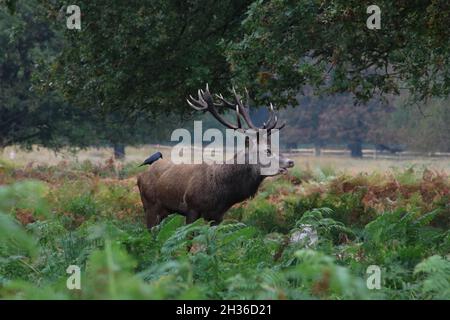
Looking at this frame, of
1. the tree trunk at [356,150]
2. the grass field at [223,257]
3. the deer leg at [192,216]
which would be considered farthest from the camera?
the tree trunk at [356,150]

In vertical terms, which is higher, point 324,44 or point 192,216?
point 324,44

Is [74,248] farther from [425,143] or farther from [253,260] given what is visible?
[425,143]

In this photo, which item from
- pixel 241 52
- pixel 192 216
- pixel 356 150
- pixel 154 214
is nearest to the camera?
pixel 192 216

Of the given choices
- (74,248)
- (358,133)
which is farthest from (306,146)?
(74,248)

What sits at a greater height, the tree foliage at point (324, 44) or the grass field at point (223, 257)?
the tree foliage at point (324, 44)

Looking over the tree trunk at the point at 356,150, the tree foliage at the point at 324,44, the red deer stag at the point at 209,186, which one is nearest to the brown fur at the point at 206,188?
the red deer stag at the point at 209,186

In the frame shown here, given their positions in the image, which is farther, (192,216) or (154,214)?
(154,214)

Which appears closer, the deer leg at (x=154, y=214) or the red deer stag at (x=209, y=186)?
the red deer stag at (x=209, y=186)

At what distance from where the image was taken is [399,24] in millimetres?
12930

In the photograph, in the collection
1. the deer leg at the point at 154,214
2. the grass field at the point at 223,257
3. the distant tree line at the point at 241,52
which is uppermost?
the distant tree line at the point at 241,52

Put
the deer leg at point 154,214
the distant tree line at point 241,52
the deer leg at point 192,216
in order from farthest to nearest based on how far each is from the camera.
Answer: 1. the deer leg at point 154,214
2. the distant tree line at point 241,52
3. the deer leg at point 192,216

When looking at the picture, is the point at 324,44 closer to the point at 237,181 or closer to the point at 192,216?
the point at 237,181

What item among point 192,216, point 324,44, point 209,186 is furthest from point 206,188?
point 324,44

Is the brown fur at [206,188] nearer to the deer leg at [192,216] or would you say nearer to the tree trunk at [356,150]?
the deer leg at [192,216]
